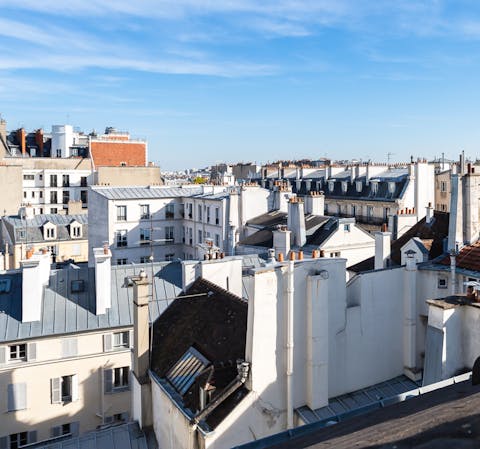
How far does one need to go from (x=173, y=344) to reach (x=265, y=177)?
54749 mm

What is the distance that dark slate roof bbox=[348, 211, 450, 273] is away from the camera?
19.1 meters

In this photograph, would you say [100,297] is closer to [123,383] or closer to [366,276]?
[123,383]

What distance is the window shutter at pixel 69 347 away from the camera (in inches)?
695

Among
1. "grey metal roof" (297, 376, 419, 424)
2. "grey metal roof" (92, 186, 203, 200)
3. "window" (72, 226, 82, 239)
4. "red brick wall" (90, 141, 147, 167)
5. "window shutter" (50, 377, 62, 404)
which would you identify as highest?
"red brick wall" (90, 141, 147, 167)

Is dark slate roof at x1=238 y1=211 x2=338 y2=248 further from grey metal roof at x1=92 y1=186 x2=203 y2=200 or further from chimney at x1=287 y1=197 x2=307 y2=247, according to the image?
grey metal roof at x1=92 y1=186 x2=203 y2=200

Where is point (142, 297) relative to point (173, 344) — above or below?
above

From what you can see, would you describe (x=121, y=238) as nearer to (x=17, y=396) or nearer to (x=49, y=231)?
(x=49, y=231)

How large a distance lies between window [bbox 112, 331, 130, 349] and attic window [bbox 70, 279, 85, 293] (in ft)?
7.25

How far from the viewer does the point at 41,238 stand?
3966cm

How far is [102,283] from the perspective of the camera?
61.3 feet

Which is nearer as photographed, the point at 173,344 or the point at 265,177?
the point at 173,344

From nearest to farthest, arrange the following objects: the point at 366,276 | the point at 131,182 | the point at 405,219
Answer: the point at 366,276, the point at 405,219, the point at 131,182

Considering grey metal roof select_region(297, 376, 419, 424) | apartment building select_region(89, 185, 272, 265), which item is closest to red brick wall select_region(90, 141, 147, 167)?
apartment building select_region(89, 185, 272, 265)

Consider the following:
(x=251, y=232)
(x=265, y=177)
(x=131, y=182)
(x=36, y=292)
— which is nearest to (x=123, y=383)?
(x=36, y=292)
